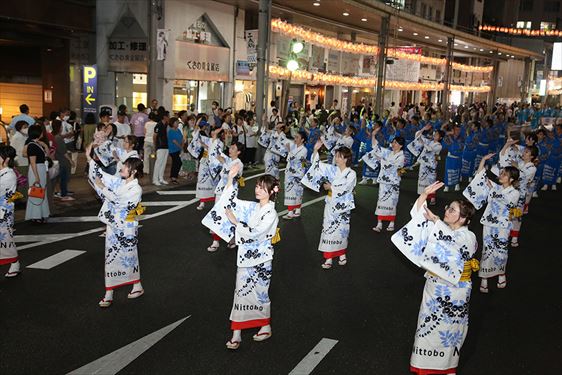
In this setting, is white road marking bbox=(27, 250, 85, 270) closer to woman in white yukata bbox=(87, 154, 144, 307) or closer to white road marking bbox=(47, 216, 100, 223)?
woman in white yukata bbox=(87, 154, 144, 307)

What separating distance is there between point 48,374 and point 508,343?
15.6 ft

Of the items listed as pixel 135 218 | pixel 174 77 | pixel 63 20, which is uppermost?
pixel 63 20

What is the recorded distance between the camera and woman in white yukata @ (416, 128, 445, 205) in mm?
13727

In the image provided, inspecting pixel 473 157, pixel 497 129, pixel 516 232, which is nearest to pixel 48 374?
pixel 516 232

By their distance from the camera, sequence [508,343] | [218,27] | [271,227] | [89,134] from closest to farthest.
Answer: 1. [271,227]
2. [508,343]
3. [89,134]
4. [218,27]

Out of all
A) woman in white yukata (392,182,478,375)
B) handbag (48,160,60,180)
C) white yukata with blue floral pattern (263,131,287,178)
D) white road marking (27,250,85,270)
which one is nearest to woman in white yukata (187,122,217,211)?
white yukata with blue floral pattern (263,131,287,178)

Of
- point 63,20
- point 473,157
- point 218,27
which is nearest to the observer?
point 473,157

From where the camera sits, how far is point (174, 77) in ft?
66.8

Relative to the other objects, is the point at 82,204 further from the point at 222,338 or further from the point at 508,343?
the point at 508,343

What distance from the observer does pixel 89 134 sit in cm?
1545

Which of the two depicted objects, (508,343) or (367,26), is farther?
(367,26)

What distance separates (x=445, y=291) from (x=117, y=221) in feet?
12.3

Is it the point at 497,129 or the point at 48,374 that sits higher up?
the point at 497,129

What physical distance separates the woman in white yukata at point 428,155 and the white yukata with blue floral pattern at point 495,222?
5.67m
